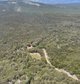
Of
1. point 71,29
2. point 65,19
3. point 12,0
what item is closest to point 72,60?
point 71,29

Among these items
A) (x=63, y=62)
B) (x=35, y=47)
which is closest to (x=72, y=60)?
(x=63, y=62)

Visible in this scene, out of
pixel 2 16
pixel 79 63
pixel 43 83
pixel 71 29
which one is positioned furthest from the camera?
pixel 2 16

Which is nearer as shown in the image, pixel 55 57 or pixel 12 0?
pixel 55 57

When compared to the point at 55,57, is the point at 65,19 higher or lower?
Answer: lower

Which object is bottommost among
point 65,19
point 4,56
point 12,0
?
point 12,0

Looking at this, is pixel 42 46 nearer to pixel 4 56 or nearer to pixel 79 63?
pixel 4 56

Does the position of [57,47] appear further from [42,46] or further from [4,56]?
[4,56]

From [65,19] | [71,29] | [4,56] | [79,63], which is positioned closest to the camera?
[79,63]

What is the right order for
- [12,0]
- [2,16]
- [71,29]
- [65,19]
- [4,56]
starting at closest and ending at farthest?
[4,56] → [71,29] → [65,19] → [2,16] → [12,0]

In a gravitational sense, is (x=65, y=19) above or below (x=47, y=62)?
below
